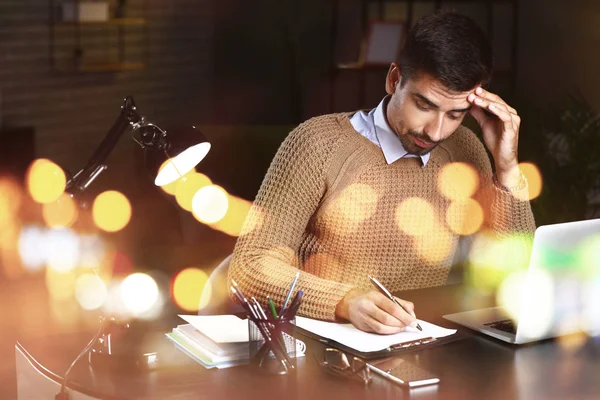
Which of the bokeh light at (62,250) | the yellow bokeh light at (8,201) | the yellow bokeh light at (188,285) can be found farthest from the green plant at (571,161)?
the yellow bokeh light at (8,201)

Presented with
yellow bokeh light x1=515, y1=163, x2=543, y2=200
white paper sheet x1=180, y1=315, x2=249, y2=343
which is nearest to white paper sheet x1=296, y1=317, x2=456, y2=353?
white paper sheet x1=180, y1=315, x2=249, y2=343

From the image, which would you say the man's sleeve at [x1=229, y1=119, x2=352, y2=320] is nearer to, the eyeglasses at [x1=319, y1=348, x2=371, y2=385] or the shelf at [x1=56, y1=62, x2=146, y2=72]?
the eyeglasses at [x1=319, y1=348, x2=371, y2=385]

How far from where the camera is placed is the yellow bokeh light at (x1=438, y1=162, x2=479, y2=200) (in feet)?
7.68

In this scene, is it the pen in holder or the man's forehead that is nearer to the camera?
the pen in holder

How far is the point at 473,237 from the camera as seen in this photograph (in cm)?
241

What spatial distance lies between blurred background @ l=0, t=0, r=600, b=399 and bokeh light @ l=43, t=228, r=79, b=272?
12 millimetres

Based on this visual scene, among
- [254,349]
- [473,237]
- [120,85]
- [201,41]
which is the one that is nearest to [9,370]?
[254,349]

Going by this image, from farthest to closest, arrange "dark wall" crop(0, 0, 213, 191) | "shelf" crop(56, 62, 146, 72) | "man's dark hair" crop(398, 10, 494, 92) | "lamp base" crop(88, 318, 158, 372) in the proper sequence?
"shelf" crop(56, 62, 146, 72), "dark wall" crop(0, 0, 213, 191), "man's dark hair" crop(398, 10, 494, 92), "lamp base" crop(88, 318, 158, 372)

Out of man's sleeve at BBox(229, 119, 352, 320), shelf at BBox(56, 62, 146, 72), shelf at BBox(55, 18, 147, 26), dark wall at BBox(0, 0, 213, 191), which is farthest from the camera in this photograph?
shelf at BBox(56, 62, 146, 72)

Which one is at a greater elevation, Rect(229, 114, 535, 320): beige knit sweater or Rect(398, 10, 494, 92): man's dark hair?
Rect(398, 10, 494, 92): man's dark hair

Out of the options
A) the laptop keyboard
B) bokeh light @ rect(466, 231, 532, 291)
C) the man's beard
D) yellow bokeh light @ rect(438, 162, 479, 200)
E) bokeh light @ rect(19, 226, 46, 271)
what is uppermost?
the man's beard

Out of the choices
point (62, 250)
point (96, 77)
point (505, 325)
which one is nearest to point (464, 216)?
point (505, 325)

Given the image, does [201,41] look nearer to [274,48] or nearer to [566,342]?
[274,48]

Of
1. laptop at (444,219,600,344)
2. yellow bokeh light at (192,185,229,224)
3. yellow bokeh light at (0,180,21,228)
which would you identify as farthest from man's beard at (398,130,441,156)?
yellow bokeh light at (0,180,21,228)
